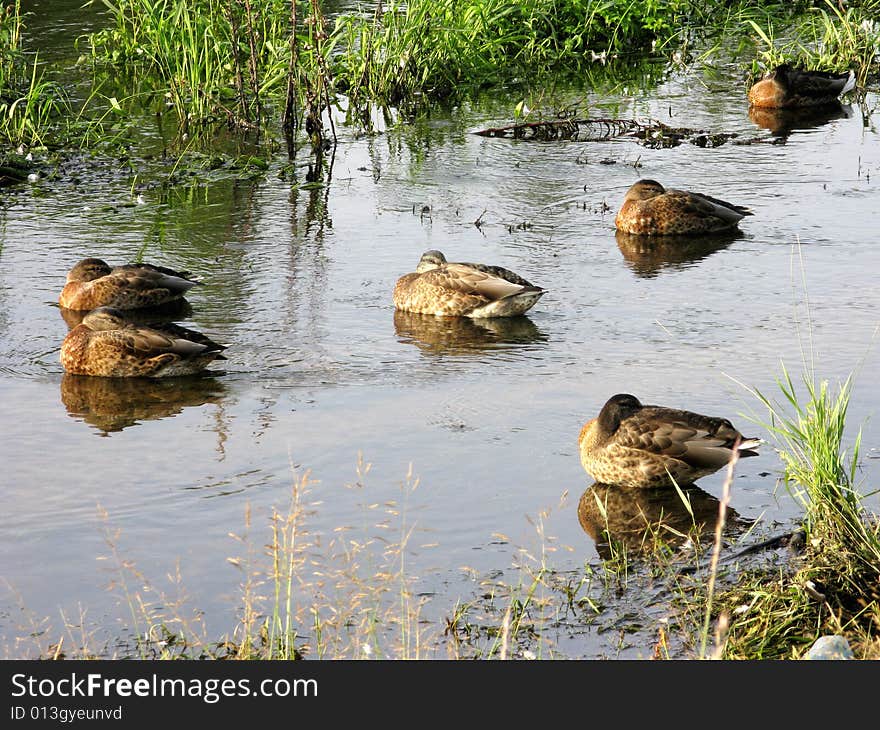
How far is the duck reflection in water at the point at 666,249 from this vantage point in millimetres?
10602

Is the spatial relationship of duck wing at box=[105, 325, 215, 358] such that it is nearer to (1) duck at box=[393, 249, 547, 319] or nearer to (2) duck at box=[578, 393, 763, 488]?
(1) duck at box=[393, 249, 547, 319]

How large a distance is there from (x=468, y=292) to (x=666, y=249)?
7.60ft

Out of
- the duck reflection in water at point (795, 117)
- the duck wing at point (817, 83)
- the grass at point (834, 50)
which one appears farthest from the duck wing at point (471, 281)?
the grass at point (834, 50)

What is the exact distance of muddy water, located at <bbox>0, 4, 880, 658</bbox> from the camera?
629cm

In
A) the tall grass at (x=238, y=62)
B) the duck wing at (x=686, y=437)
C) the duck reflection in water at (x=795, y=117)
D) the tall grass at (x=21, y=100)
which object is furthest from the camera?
the duck reflection in water at (x=795, y=117)

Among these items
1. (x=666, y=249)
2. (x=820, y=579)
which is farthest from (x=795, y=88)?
(x=820, y=579)

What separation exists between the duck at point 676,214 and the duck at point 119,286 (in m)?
3.63

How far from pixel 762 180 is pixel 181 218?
→ 5.17 m

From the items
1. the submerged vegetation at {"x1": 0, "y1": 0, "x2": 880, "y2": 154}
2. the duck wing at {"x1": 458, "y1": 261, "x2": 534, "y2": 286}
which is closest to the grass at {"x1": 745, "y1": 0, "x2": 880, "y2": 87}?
the submerged vegetation at {"x1": 0, "y1": 0, "x2": 880, "y2": 154}

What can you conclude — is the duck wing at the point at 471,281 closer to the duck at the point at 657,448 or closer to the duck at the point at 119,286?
the duck at the point at 119,286

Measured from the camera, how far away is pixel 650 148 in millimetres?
13844

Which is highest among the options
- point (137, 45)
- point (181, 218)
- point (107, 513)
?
→ point (137, 45)

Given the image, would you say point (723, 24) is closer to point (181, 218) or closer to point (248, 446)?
point (181, 218)
